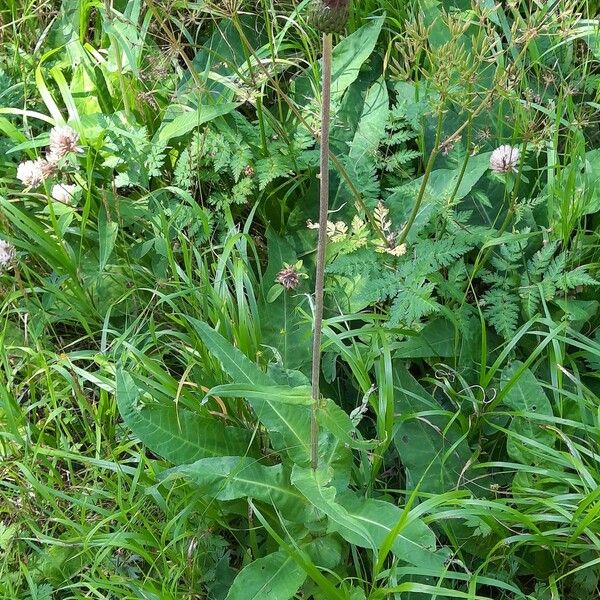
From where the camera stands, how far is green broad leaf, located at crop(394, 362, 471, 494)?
6.55 ft

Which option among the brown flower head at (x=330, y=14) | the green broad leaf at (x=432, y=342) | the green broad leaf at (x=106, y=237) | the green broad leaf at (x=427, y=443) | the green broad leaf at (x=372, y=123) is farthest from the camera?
the green broad leaf at (x=372, y=123)

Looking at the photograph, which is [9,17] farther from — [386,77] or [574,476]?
[574,476]

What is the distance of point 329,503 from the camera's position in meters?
1.71

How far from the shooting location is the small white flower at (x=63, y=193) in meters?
2.53

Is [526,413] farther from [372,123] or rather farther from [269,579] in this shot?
[372,123]

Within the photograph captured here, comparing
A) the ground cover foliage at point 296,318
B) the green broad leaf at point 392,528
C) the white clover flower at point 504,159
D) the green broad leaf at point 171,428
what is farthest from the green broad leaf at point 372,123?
the green broad leaf at point 392,528

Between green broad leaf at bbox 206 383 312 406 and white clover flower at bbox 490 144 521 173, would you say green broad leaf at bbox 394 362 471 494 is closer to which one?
green broad leaf at bbox 206 383 312 406

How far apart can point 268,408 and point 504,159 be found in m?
1.03

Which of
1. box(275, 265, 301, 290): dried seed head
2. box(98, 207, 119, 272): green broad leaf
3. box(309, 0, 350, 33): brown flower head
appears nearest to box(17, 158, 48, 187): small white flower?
box(98, 207, 119, 272): green broad leaf

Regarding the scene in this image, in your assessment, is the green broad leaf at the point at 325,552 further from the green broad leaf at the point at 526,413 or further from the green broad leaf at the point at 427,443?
the green broad leaf at the point at 526,413

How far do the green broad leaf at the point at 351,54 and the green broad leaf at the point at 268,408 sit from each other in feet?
3.76

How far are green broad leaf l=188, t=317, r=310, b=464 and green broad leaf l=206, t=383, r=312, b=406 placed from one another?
0.18m

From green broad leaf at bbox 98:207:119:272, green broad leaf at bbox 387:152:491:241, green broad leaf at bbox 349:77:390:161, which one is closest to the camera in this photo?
green broad leaf at bbox 387:152:491:241

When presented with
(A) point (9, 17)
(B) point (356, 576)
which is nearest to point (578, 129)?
(B) point (356, 576)
